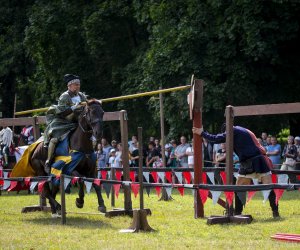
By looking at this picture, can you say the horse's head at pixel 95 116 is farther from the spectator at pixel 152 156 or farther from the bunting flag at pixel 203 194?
the spectator at pixel 152 156

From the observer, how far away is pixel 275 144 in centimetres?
2322

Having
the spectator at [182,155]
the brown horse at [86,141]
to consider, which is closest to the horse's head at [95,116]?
the brown horse at [86,141]

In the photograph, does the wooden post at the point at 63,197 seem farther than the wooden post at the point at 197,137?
No

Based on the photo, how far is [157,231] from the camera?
1257 cm

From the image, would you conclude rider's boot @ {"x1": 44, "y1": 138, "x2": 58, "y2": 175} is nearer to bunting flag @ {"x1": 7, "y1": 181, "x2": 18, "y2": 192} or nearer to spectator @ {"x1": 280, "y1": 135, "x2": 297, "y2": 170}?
bunting flag @ {"x1": 7, "y1": 181, "x2": 18, "y2": 192}

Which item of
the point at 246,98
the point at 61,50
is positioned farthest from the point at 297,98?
the point at 61,50

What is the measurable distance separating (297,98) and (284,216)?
15.0 metres

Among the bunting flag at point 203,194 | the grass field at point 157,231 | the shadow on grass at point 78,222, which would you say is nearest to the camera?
the grass field at point 157,231

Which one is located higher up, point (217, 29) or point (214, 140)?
point (217, 29)

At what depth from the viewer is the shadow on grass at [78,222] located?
542 inches

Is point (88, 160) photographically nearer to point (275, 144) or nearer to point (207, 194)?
point (207, 194)

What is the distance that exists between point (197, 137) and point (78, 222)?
2595 mm

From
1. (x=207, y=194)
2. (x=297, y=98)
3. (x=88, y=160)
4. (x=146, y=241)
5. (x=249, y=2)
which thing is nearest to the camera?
(x=146, y=241)

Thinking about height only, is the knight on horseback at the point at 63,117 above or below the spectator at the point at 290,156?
above
